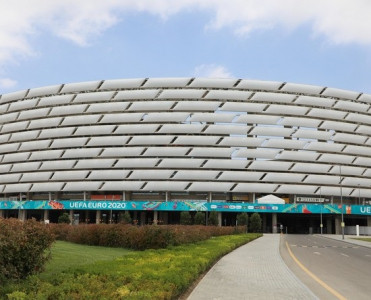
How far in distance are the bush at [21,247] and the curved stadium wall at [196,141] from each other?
223 ft

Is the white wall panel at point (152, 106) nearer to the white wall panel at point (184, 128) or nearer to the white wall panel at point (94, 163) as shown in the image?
the white wall panel at point (184, 128)

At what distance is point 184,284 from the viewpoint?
9.51 meters

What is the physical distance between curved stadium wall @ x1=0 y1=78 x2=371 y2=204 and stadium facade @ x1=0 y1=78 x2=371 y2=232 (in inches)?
8.7

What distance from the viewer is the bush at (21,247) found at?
28.6ft

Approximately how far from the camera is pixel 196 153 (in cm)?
7819

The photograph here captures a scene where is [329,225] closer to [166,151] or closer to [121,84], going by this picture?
[166,151]

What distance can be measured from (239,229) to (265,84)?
42098mm

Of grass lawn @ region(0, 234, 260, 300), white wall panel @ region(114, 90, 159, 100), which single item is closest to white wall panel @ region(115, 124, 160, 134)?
white wall panel @ region(114, 90, 159, 100)

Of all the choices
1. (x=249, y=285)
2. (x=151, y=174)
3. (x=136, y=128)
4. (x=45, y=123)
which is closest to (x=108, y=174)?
(x=151, y=174)

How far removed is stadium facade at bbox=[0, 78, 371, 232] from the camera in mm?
78062

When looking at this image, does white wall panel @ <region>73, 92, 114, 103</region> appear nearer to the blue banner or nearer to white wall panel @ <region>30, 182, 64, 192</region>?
white wall panel @ <region>30, 182, 64, 192</region>

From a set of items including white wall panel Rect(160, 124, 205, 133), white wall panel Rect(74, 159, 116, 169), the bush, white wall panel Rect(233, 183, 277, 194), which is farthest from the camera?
white wall panel Rect(74, 159, 116, 169)

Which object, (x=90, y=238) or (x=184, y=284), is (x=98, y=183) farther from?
(x=184, y=284)

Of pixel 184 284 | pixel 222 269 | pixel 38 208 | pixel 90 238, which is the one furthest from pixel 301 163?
pixel 184 284
